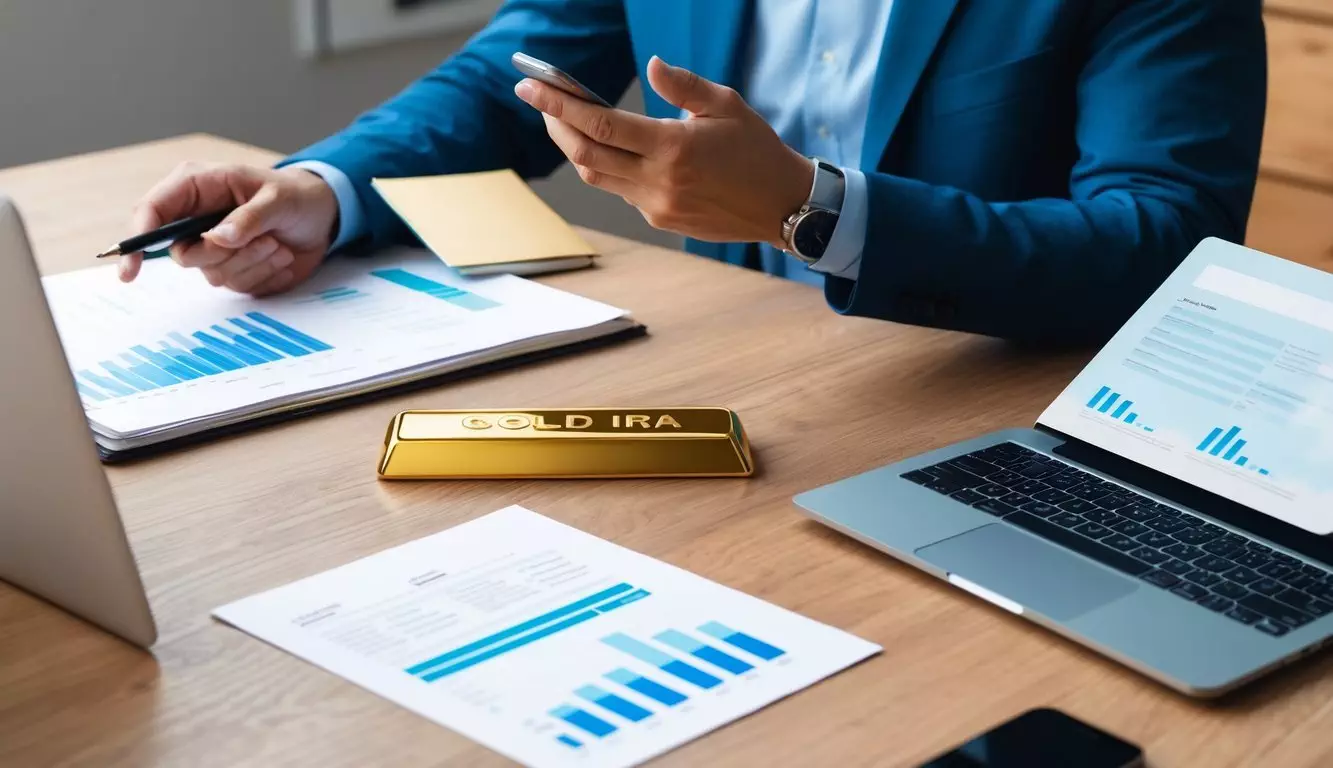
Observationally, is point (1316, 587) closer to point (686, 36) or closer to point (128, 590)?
point (128, 590)

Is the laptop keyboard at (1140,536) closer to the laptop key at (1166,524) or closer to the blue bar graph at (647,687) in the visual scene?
the laptop key at (1166,524)

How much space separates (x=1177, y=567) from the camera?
2.71 ft

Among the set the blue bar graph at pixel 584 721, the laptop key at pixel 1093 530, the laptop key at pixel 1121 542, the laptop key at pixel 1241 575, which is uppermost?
the blue bar graph at pixel 584 721

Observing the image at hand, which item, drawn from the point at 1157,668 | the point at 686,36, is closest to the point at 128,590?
the point at 1157,668

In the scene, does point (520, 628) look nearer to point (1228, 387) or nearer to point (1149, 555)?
point (1149, 555)

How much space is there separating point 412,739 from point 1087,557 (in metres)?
0.39

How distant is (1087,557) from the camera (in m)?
0.84

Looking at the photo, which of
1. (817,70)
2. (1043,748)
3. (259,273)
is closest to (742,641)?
(1043,748)

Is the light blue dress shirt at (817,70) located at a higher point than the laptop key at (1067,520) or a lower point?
higher

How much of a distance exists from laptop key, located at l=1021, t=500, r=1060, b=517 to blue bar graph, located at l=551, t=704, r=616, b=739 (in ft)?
1.09

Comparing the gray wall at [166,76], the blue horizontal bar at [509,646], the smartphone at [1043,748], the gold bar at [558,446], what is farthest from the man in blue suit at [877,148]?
the gray wall at [166,76]

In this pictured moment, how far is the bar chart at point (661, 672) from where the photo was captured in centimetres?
69

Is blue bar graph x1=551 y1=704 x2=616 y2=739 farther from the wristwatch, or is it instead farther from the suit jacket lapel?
the suit jacket lapel

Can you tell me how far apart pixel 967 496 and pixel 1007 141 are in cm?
65
